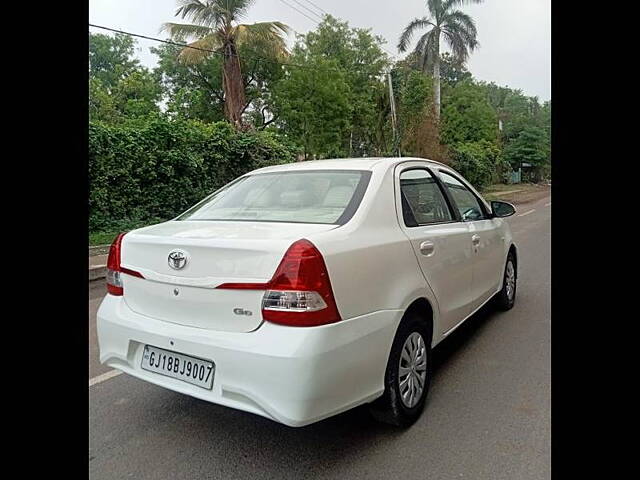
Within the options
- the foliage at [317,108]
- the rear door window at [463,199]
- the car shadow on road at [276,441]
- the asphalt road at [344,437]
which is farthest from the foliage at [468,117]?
the car shadow on road at [276,441]

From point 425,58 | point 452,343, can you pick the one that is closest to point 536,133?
Answer: point 425,58

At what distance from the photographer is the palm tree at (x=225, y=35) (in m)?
19.7

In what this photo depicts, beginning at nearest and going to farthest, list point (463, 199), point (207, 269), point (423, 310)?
1. point (207, 269)
2. point (423, 310)
3. point (463, 199)

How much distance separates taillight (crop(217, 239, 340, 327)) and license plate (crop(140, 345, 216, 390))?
41 cm

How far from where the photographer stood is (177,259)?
2.53m

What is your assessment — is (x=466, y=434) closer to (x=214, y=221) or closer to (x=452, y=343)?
(x=452, y=343)

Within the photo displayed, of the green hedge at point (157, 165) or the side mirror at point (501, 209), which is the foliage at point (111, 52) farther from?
the side mirror at point (501, 209)

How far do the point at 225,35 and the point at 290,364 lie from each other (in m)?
19.9

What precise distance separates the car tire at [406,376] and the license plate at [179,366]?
913 millimetres

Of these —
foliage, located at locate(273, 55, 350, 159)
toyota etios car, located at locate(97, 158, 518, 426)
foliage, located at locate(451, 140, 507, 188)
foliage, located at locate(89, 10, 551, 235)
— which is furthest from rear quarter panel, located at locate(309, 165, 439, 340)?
foliage, located at locate(451, 140, 507, 188)

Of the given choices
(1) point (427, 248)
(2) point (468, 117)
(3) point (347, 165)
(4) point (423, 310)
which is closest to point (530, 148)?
(2) point (468, 117)

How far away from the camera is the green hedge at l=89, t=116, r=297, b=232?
400 inches

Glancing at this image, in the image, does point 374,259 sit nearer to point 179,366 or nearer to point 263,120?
point 179,366
